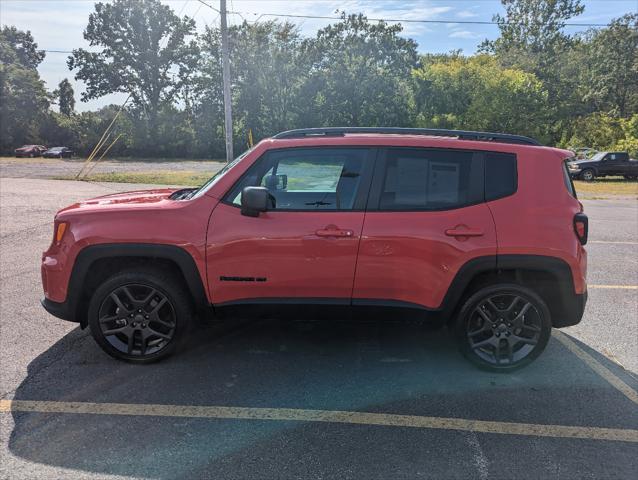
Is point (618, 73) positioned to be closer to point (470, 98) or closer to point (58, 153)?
point (470, 98)

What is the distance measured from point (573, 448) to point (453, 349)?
142 centimetres

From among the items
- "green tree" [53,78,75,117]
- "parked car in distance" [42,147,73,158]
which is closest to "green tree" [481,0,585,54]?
"parked car in distance" [42,147,73,158]

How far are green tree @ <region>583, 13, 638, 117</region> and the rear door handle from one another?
4924cm

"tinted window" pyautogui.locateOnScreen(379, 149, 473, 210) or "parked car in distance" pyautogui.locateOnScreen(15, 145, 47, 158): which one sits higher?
"parked car in distance" pyautogui.locateOnScreen(15, 145, 47, 158)

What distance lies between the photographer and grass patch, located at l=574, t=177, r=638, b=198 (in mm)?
18656

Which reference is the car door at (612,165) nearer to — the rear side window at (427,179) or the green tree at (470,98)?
A: the green tree at (470,98)

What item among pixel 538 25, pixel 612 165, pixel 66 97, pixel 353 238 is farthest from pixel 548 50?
pixel 66 97

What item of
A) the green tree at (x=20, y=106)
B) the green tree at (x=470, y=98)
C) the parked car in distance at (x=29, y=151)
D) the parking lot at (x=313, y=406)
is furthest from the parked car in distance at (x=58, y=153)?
the parking lot at (x=313, y=406)

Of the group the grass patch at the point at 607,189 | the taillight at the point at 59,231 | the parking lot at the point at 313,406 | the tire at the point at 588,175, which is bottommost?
the parking lot at the point at 313,406

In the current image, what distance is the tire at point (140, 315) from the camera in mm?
3656

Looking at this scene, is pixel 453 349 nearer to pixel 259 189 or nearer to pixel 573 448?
pixel 573 448

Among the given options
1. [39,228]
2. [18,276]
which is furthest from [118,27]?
[18,276]

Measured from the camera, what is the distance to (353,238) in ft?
11.4

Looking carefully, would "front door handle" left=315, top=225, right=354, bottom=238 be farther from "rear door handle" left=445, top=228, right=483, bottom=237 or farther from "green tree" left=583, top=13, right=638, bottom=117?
"green tree" left=583, top=13, right=638, bottom=117
